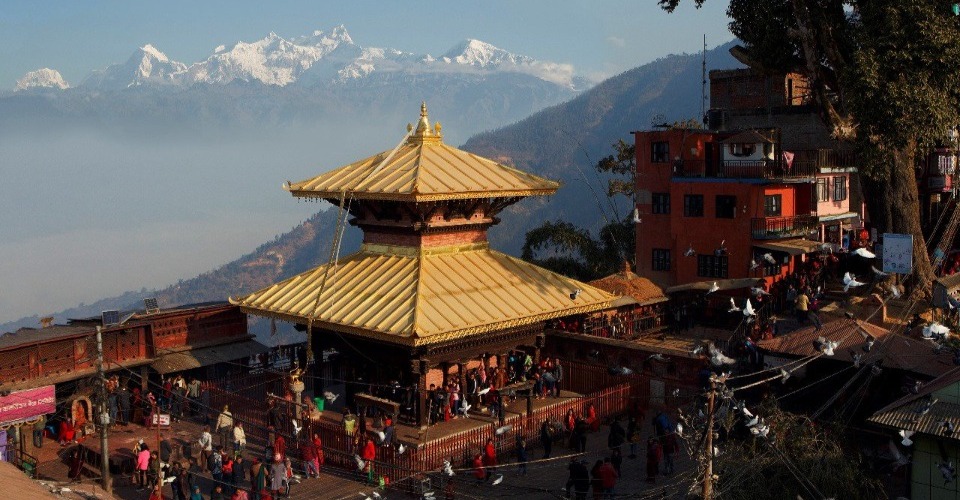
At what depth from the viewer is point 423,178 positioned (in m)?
27.8

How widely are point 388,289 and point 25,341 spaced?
10.5 m

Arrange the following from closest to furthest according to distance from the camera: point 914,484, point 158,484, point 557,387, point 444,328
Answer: point 914,484, point 158,484, point 444,328, point 557,387

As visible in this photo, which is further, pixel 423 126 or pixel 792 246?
pixel 792 246

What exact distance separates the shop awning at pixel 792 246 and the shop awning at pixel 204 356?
63.8 ft

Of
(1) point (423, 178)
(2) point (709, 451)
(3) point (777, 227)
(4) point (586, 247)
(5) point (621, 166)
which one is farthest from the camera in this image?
(5) point (621, 166)

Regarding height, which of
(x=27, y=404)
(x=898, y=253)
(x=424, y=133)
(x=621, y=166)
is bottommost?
(x=27, y=404)

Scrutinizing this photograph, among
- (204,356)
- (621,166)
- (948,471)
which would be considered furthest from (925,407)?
(621,166)

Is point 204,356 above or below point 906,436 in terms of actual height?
below

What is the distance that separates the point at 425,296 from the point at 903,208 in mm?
16101

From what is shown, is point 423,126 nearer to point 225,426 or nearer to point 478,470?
point 225,426

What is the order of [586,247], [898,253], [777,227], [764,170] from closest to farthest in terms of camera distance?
[898,253] → [777,227] → [764,170] → [586,247]

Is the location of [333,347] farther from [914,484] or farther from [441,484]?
[914,484]

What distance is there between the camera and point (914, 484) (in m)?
19.5

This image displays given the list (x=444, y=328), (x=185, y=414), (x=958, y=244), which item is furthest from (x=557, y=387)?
(x=958, y=244)
